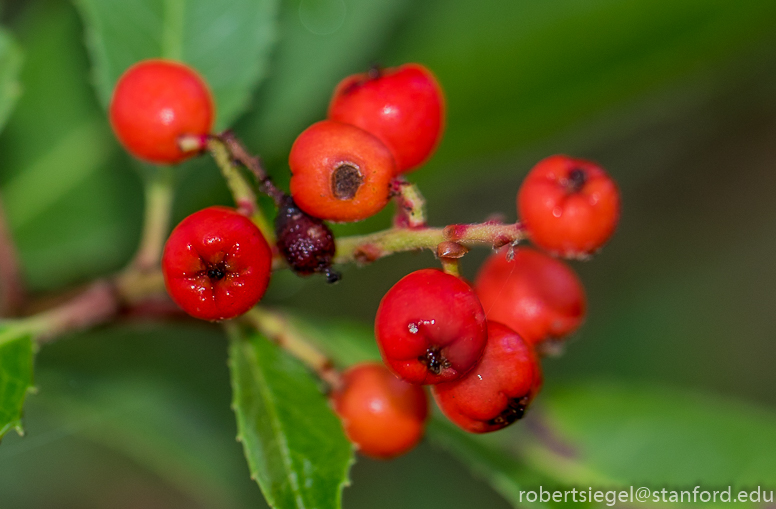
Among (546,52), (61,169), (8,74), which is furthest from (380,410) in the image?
(546,52)

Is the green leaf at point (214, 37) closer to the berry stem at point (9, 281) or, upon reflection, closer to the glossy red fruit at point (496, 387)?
the berry stem at point (9, 281)

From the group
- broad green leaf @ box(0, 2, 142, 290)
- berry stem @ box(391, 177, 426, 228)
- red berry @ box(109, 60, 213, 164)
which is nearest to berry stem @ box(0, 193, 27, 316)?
broad green leaf @ box(0, 2, 142, 290)

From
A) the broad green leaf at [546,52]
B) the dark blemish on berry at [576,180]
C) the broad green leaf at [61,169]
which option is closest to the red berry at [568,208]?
the dark blemish on berry at [576,180]

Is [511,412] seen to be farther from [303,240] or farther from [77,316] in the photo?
[77,316]

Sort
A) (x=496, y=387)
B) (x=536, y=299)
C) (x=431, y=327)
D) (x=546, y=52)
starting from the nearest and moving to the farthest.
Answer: (x=431, y=327), (x=496, y=387), (x=536, y=299), (x=546, y=52)

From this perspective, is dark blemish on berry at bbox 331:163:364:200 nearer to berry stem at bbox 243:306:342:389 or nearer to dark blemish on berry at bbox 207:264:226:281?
dark blemish on berry at bbox 207:264:226:281

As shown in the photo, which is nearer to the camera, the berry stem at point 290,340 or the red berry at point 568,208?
the red berry at point 568,208
